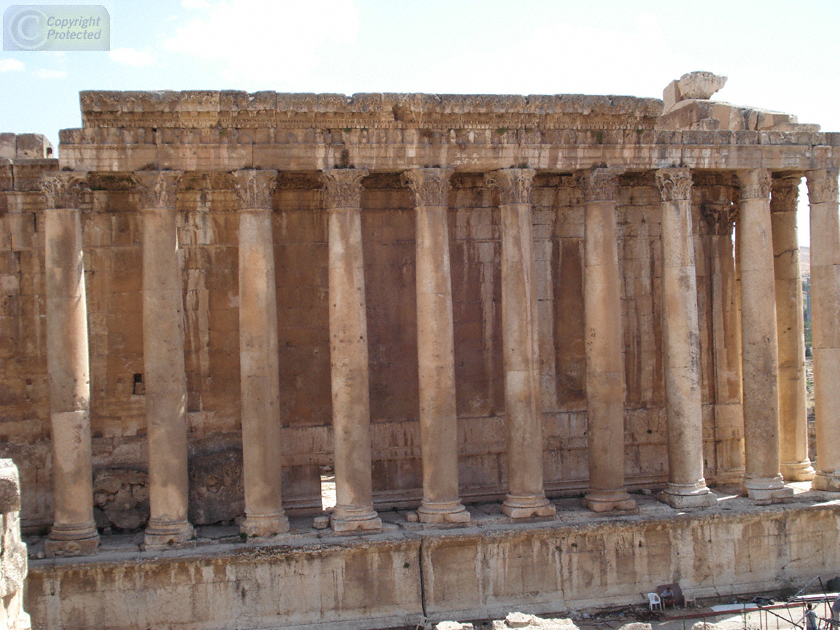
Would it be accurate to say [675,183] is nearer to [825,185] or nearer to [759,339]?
[825,185]

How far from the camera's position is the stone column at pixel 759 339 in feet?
57.1

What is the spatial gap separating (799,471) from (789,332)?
3214 mm

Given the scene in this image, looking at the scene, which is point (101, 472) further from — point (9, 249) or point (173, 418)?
point (9, 249)

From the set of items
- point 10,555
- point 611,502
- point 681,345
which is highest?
point 681,345

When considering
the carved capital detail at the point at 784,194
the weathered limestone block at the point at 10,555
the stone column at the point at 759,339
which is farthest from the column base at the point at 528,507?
the weathered limestone block at the point at 10,555

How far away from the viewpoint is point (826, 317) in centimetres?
1789

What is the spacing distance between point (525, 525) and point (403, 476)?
323 centimetres

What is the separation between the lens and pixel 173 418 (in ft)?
50.1

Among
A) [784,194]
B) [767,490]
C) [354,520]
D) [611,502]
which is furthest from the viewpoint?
[784,194]

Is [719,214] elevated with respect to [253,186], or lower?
lower

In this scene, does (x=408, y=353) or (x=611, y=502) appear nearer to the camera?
(x=611, y=502)

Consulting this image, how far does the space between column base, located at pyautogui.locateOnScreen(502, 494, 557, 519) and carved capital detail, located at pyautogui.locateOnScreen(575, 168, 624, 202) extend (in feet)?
20.3

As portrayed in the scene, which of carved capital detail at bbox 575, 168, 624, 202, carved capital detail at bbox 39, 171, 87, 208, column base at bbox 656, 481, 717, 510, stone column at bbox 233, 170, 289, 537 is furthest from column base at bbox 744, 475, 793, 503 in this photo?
carved capital detail at bbox 39, 171, 87, 208

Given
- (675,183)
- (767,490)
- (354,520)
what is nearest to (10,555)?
(354,520)
